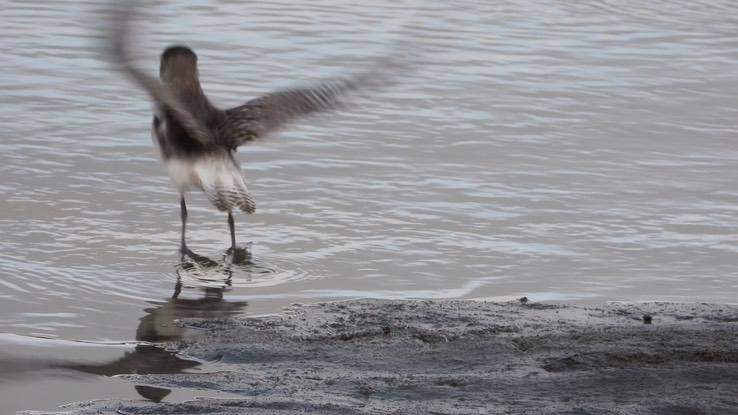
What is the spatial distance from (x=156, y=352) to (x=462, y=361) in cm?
134

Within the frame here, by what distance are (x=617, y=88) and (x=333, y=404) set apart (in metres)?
7.71

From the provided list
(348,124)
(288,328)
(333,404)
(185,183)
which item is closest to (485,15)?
(348,124)

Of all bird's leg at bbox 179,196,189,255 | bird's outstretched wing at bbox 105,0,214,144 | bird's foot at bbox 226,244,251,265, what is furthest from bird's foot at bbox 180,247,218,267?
bird's outstretched wing at bbox 105,0,214,144

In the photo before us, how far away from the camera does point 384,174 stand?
9.44 metres

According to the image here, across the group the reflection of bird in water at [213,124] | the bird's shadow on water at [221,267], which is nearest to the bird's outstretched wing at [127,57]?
the reflection of bird in water at [213,124]

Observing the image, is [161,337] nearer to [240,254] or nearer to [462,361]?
[462,361]

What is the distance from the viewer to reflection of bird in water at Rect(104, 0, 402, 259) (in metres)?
7.42

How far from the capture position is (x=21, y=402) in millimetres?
5129

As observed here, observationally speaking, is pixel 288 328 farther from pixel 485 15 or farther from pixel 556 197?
pixel 485 15

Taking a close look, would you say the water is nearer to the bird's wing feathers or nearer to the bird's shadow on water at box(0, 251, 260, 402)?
the bird's shadow on water at box(0, 251, 260, 402)

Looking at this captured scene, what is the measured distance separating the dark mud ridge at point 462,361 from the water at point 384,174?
0.52 m

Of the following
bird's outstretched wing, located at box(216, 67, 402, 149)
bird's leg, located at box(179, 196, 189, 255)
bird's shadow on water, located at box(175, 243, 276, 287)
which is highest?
bird's outstretched wing, located at box(216, 67, 402, 149)

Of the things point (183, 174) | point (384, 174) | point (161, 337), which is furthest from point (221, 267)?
point (384, 174)

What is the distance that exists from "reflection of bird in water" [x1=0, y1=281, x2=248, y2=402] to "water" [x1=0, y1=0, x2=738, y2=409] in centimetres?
4
